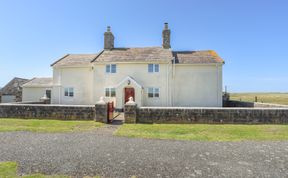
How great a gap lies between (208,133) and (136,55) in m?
13.2

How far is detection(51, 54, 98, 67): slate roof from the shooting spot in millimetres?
20297

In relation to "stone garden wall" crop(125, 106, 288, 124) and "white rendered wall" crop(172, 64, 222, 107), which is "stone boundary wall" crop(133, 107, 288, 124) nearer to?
"stone garden wall" crop(125, 106, 288, 124)

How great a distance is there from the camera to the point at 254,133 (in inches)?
352

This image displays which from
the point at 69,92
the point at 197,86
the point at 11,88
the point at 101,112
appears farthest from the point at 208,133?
the point at 11,88

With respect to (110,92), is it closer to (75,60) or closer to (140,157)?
(75,60)

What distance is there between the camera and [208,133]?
9.03 metres

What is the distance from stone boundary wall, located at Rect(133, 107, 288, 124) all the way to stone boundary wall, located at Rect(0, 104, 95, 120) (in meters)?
3.45

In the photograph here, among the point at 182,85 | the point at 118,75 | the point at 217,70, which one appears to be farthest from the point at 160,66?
the point at 217,70

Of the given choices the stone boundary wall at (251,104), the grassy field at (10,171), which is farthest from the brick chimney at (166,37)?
the grassy field at (10,171)

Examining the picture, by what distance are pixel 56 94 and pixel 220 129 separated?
60.8ft

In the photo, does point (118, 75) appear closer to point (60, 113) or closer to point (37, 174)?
point (60, 113)

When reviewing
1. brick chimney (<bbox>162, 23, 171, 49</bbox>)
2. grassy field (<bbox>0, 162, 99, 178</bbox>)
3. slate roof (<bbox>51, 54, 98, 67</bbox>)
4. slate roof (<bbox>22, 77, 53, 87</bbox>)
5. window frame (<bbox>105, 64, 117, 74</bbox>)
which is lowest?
grassy field (<bbox>0, 162, 99, 178</bbox>)

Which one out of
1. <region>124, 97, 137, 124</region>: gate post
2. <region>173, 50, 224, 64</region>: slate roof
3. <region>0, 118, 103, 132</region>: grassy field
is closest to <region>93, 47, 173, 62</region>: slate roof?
<region>173, 50, 224, 64</region>: slate roof

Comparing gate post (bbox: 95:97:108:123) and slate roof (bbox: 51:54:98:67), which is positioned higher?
slate roof (bbox: 51:54:98:67)
